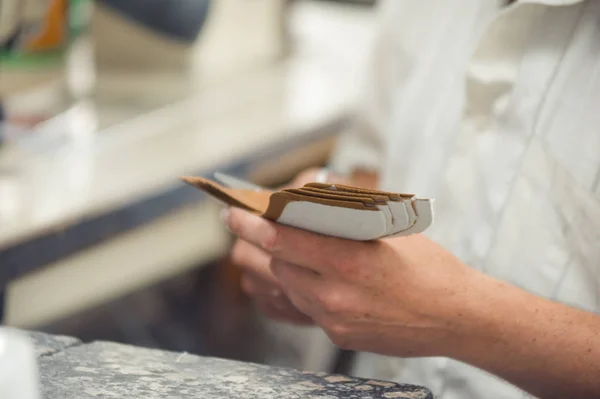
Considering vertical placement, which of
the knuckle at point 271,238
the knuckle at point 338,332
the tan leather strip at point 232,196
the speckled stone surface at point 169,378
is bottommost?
the speckled stone surface at point 169,378

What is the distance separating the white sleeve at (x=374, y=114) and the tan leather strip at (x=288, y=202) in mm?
434

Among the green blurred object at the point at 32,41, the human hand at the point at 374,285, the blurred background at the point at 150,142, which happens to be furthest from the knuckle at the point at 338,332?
the green blurred object at the point at 32,41

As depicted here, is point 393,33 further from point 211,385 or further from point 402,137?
point 211,385

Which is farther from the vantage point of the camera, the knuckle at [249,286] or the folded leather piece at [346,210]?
the knuckle at [249,286]

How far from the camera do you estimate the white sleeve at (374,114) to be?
85cm

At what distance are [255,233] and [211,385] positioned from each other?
0.39 feet

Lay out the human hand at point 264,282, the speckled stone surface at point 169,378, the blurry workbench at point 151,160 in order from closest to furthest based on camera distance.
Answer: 1. the speckled stone surface at point 169,378
2. the human hand at point 264,282
3. the blurry workbench at point 151,160

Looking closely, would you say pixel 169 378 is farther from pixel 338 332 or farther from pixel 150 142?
pixel 150 142

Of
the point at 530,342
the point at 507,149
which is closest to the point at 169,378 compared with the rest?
the point at 530,342

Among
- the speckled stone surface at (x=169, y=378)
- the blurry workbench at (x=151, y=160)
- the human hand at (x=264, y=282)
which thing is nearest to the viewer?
the speckled stone surface at (x=169, y=378)

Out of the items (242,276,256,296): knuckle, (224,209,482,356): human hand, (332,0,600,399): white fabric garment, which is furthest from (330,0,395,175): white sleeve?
(224,209,482,356): human hand

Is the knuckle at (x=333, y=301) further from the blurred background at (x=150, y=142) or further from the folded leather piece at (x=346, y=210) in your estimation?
the blurred background at (x=150, y=142)

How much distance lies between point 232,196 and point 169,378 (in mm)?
124

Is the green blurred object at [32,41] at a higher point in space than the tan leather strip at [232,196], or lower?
higher
